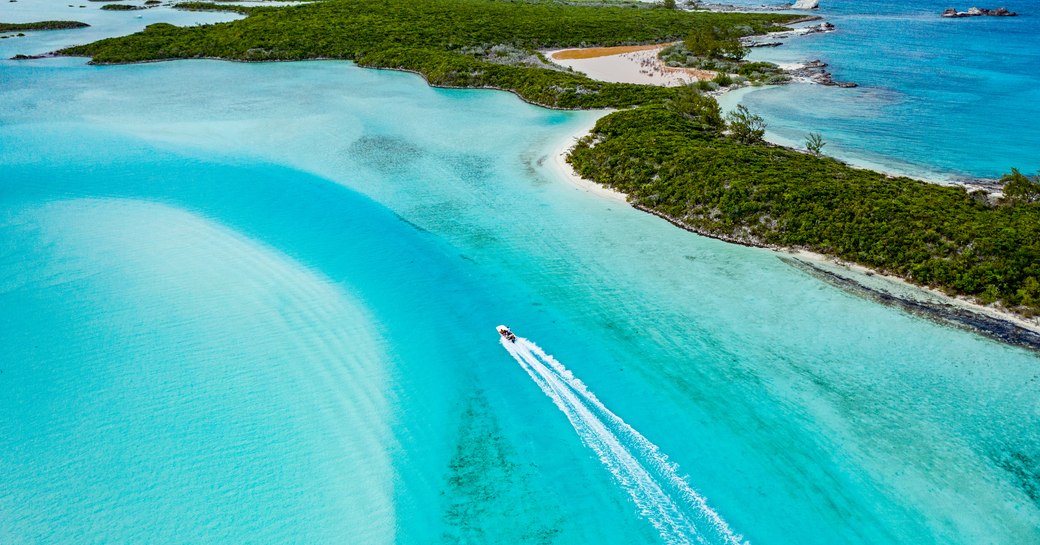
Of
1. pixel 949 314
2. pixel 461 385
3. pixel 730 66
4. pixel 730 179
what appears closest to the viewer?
pixel 461 385

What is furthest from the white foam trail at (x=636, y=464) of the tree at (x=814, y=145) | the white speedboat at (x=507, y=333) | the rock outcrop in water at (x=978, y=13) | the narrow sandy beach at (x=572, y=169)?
the rock outcrop in water at (x=978, y=13)

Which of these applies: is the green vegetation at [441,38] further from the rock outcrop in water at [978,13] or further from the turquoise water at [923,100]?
the rock outcrop in water at [978,13]

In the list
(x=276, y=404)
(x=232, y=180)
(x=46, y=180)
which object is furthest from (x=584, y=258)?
(x=46, y=180)

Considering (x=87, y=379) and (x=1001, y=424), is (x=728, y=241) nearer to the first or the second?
(x=1001, y=424)

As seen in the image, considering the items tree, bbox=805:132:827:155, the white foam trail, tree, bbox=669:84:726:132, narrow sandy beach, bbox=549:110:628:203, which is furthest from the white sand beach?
the white foam trail

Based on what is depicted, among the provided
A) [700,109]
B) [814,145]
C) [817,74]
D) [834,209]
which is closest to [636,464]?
[834,209]

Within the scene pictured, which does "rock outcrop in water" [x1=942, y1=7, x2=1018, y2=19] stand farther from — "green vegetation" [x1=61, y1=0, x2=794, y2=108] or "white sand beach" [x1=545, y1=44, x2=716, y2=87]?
"white sand beach" [x1=545, y1=44, x2=716, y2=87]

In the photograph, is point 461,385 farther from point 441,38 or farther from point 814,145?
point 441,38
